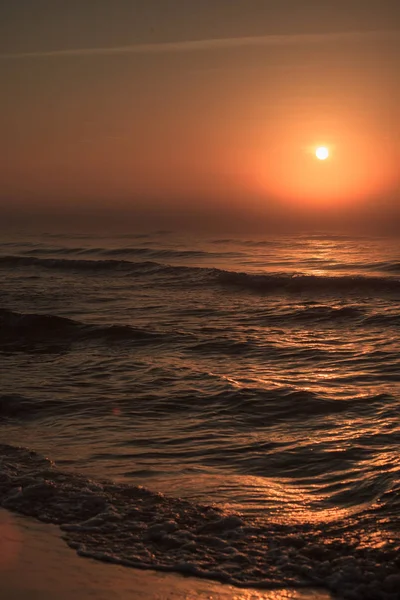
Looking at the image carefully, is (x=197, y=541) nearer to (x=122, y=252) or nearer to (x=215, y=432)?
(x=215, y=432)

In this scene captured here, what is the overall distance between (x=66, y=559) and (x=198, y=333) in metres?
9.98

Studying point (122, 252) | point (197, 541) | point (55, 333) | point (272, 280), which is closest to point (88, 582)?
point (197, 541)

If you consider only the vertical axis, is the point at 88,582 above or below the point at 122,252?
below

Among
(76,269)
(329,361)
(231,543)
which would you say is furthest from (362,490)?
(76,269)

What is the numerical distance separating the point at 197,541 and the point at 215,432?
2.94m

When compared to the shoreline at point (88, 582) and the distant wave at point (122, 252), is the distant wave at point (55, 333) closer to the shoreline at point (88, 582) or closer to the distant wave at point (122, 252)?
the shoreline at point (88, 582)

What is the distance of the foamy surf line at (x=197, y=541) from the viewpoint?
195 inches

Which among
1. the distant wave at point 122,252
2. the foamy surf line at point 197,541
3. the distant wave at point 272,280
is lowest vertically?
the foamy surf line at point 197,541

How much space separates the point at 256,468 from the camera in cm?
720

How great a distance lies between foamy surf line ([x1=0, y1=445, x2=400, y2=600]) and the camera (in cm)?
496

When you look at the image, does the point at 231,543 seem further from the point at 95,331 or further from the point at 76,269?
the point at 76,269

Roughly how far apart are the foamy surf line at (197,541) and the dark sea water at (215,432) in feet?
0.05

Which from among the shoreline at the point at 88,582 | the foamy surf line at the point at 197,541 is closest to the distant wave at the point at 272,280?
the foamy surf line at the point at 197,541

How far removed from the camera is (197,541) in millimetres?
5547
